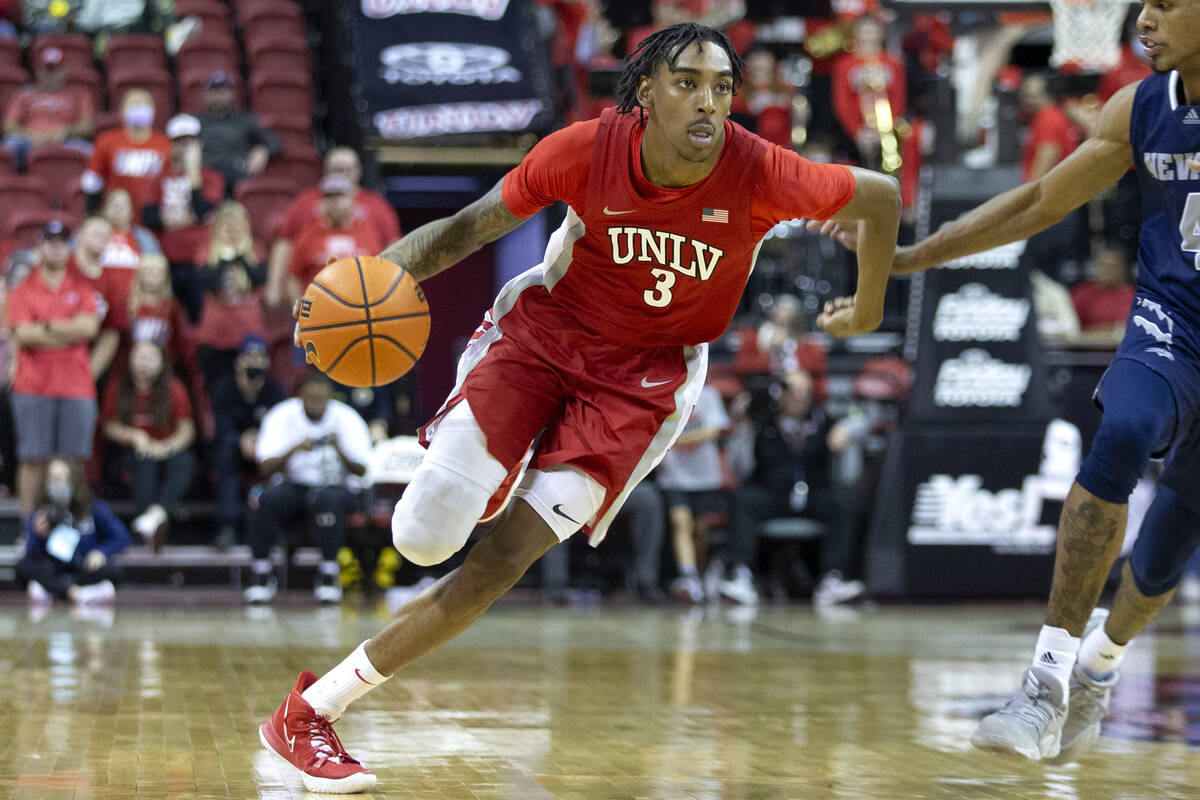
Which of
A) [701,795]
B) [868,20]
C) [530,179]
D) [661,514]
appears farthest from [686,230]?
[868,20]

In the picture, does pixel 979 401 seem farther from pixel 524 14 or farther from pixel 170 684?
pixel 170 684

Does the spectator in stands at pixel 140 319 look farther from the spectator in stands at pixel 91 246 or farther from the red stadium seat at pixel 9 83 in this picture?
the red stadium seat at pixel 9 83

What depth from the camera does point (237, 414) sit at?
11.1m

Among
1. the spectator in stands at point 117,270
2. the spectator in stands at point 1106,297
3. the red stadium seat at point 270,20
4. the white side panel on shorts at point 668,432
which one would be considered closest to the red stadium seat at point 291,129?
the red stadium seat at point 270,20

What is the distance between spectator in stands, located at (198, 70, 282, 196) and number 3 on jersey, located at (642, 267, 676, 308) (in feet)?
30.6

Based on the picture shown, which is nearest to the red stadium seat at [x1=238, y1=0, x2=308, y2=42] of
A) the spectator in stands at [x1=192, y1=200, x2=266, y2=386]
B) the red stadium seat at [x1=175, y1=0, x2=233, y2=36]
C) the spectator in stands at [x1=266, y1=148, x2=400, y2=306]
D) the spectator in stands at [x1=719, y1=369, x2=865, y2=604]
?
the red stadium seat at [x1=175, y1=0, x2=233, y2=36]

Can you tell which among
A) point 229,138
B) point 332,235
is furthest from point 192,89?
point 332,235

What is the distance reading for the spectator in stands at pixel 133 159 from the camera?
39.7ft

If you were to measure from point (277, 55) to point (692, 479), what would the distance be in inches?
256

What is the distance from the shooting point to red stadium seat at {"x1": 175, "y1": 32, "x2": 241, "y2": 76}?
1436 centimetres

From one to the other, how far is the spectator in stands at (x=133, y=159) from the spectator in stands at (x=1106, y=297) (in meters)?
7.90

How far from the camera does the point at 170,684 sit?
6.35 metres

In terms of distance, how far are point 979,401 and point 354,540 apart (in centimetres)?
493

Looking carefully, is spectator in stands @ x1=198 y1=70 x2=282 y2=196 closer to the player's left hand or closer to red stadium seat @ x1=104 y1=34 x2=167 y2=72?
red stadium seat @ x1=104 y1=34 x2=167 y2=72
